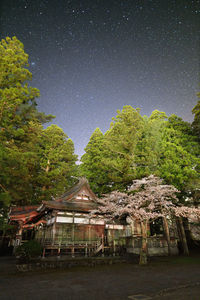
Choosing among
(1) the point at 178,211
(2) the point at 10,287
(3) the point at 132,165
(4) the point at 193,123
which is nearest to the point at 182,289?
(2) the point at 10,287

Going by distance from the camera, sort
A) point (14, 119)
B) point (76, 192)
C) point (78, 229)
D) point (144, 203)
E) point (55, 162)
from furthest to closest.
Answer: point (55, 162), point (76, 192), point (78, 229), point (144, 203), point (14, 119)

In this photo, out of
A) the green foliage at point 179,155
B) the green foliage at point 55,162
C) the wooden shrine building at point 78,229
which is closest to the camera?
the wooden shrine building at point 78,229

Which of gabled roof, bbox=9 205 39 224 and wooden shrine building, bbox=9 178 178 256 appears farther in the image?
gabled roof, bbox=9 205 39 224

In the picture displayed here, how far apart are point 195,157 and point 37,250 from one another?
15.2 metres

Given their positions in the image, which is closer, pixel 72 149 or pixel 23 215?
pixel 23 215

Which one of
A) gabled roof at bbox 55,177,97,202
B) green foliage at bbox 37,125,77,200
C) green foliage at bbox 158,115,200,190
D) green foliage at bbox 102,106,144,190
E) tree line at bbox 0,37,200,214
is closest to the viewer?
tree line at bbox 0,37,200,214

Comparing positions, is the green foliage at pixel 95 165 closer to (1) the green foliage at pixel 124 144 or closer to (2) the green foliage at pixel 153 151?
(2) the green foliage at pixel 153 151

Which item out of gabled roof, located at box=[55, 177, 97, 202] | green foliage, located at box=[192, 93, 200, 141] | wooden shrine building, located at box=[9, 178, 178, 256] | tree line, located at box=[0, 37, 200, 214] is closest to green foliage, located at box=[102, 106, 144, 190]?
tree line, located at box=[0, 37, 200, 214]

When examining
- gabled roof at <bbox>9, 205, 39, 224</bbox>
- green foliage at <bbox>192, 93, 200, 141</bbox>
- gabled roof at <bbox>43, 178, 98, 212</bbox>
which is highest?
green foliage at <bbox>192, 93, 200, 141</bbox>

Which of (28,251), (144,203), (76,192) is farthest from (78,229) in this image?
(144,203)

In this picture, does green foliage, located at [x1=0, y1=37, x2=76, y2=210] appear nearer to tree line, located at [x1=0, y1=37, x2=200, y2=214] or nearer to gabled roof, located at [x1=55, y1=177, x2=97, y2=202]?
tree line, located at [x1=0, y1=37, x2=200, y2=214]

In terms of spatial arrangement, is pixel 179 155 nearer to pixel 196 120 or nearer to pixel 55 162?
pixel 196 120

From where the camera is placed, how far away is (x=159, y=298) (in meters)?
5.20

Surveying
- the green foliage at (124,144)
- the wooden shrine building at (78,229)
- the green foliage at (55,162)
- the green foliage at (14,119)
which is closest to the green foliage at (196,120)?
the green foliage at (124,144)
